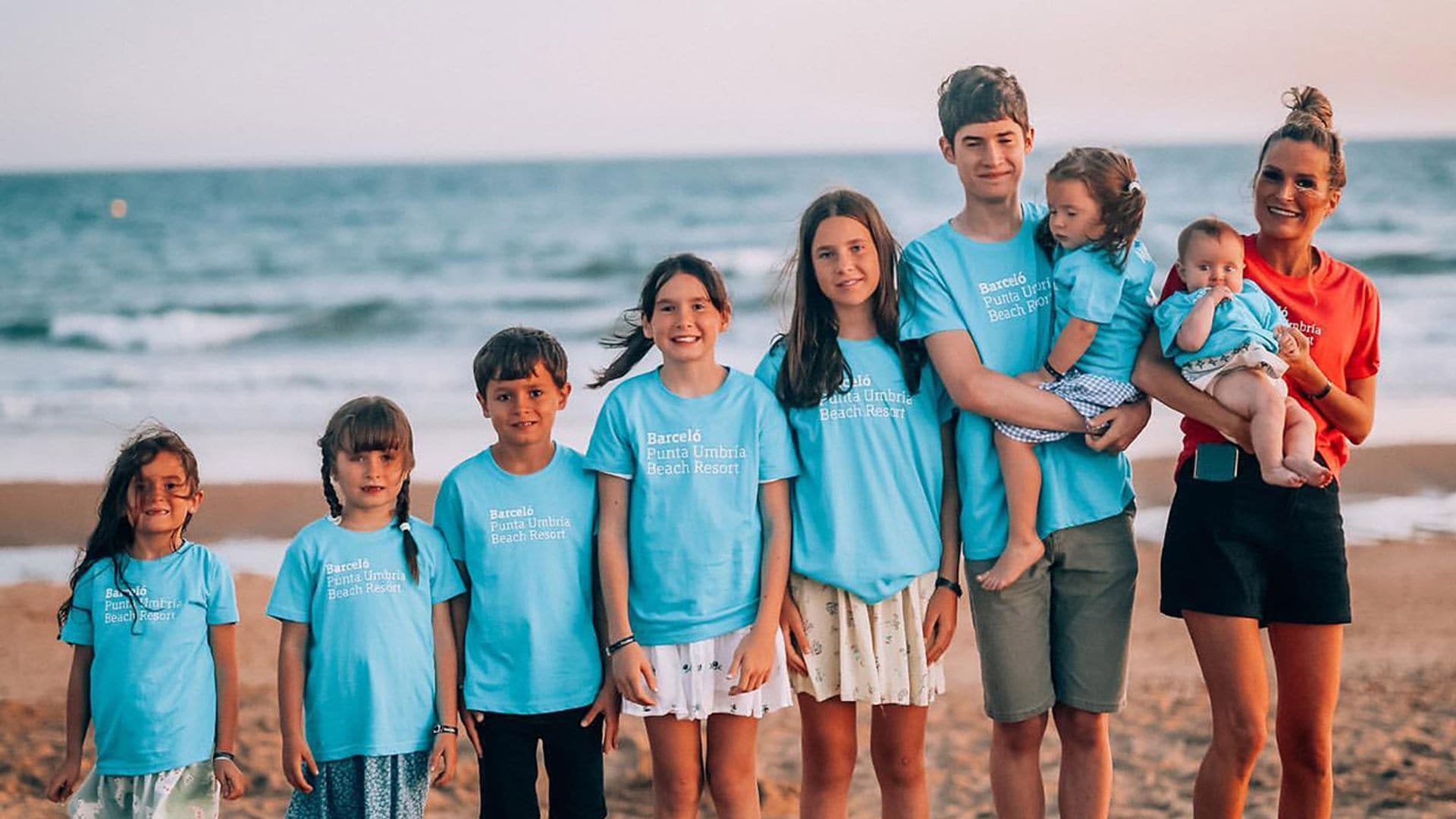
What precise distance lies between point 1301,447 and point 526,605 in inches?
76.1

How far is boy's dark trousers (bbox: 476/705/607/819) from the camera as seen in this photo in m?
3.46

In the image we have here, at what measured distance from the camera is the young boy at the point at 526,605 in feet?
11.3

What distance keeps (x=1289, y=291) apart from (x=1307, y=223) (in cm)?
18

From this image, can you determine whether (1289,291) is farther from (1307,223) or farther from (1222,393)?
(1222,393)

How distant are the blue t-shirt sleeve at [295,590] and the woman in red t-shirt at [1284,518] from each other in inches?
84.8

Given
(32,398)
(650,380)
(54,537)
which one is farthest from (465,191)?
(650,380)

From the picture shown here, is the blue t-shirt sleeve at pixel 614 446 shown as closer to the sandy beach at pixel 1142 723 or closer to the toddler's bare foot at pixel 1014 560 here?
the toddler's bare foot at pixel 1014 560

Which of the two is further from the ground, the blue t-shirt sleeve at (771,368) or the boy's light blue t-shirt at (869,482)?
the blue t-shirt sleeve at (771,368)

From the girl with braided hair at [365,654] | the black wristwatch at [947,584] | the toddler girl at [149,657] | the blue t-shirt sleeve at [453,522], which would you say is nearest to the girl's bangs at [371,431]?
the girl with braided hair at [365,654]

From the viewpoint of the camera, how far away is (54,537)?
8117mm

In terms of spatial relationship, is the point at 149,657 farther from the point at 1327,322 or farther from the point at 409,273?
the point at 409,273

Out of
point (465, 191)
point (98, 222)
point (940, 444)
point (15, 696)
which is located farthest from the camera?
point (465, 191)

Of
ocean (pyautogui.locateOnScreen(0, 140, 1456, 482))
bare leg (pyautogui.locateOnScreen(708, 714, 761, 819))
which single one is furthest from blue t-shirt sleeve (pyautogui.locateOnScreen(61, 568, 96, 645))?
ocean (pyautogui.locateOnScreen(0, 140, 1456, 482))

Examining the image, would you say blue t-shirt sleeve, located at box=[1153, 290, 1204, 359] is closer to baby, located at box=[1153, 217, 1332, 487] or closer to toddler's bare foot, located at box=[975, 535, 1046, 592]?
baby, located at box=[1153, 217, 1332, 487]
